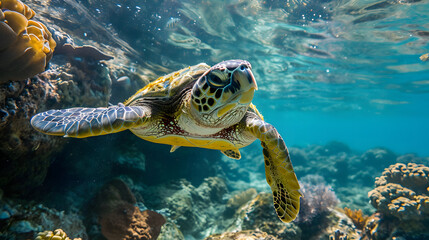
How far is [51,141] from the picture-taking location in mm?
3453

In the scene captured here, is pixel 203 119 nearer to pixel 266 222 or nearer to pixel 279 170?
pixel 279 170

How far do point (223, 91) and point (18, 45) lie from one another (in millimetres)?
2672

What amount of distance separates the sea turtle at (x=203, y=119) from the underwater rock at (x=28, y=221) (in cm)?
155

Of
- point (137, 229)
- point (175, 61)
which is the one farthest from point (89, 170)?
point (175, 61)

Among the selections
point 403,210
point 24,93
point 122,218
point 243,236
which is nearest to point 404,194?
point 403,210

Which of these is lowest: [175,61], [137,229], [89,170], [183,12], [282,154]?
[89,170]

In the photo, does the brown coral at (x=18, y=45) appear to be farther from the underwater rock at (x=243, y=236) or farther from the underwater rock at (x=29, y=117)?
the underwater rock at (x=243, y=236)

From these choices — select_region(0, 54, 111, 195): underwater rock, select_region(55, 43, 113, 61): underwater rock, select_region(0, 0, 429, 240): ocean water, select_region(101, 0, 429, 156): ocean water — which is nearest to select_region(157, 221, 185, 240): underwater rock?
select_region(0, 0, 429, 240): ocean water

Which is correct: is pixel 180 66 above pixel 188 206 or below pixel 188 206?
above

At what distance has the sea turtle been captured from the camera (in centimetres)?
193

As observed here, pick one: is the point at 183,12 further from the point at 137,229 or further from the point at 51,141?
the point at 137,229

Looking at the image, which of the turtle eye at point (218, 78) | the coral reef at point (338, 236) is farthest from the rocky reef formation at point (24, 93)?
the coral reef at point (338, 236)

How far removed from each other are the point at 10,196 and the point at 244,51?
1219 centimetres

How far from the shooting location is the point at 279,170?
2256 millimetres
